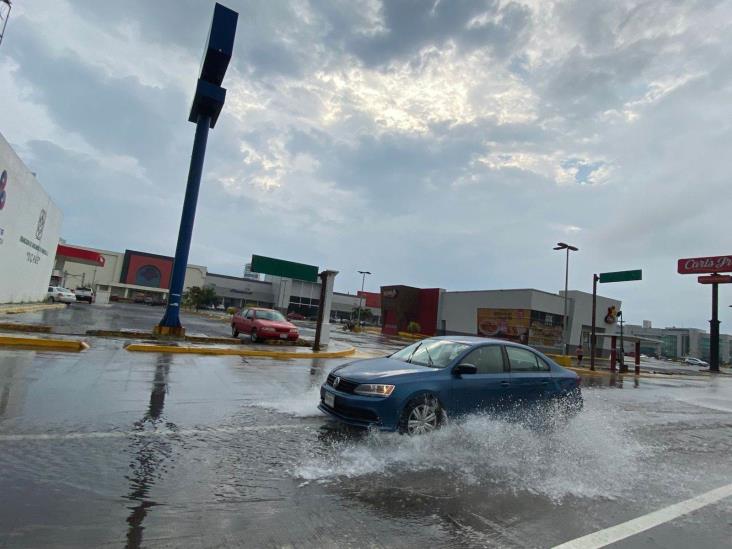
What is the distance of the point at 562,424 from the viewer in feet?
23.8

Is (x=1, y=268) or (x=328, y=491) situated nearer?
(x=328, y=491)

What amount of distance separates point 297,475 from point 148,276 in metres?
101

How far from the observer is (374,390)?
5.79m

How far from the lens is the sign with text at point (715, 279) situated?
45566 mm

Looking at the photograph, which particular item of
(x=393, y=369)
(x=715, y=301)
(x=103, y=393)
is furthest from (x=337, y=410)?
(x=715, y=301)

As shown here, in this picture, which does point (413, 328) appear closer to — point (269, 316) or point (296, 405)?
point (269, 316)

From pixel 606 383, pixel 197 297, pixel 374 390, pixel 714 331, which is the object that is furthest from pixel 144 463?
pixel 197 297

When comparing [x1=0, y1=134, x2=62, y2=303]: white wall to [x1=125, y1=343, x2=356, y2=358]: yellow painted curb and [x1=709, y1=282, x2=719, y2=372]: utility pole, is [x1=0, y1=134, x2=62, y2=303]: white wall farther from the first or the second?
[x1=709, y1=282, x2=719, y2=372]: utility pole

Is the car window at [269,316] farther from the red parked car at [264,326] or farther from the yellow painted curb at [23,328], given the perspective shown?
the yellow painted curb at [23,328]

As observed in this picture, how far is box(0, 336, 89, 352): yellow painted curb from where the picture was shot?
1166 centimetres

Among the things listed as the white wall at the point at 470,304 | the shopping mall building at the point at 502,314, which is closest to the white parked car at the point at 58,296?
the shopping mall building at the point at 502,314

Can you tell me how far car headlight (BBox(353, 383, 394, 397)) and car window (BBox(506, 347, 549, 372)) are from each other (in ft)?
7.54

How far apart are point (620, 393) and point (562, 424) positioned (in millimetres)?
9385

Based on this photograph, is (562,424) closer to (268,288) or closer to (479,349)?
(479,349)
